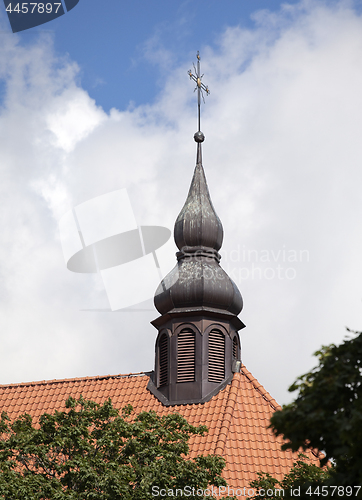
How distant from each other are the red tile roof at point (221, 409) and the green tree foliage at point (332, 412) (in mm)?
10443

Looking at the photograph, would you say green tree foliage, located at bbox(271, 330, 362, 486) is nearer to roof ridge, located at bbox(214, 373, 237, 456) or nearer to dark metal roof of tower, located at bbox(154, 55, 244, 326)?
roof ridge, located at bbox(214, 373, 237, 456)

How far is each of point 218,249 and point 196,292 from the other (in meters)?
1.92

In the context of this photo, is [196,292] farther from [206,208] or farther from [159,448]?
[159,448]

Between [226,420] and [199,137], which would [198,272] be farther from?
[199,137]

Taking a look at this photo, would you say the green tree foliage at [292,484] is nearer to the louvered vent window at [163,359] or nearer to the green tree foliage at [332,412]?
the green tree foliage at [332,412]

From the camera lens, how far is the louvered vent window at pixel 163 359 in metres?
23.1

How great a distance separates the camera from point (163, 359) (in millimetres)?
23469

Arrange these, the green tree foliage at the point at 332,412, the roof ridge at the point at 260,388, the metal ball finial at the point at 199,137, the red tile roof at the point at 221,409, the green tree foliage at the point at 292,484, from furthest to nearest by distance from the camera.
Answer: the metal ball finial at the point at 199,137 → the roof ridge at the point at 260,388 → the red tile roof at the point at 221,409 → the green tree foliage at the point at 292,484 → the green tree foliage at the point at 332,412

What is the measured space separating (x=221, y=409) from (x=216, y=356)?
6.00 feet

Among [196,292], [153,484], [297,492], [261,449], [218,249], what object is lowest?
[297,492]

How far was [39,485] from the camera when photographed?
13734 millimetres

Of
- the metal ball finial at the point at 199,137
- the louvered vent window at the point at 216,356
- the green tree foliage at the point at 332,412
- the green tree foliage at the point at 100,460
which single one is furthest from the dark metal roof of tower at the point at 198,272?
the green tree foliage at the point at 332,412

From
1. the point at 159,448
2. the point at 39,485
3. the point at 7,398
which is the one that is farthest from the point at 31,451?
the point at 7,398

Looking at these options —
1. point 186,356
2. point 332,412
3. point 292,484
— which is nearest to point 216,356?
point 186,356
